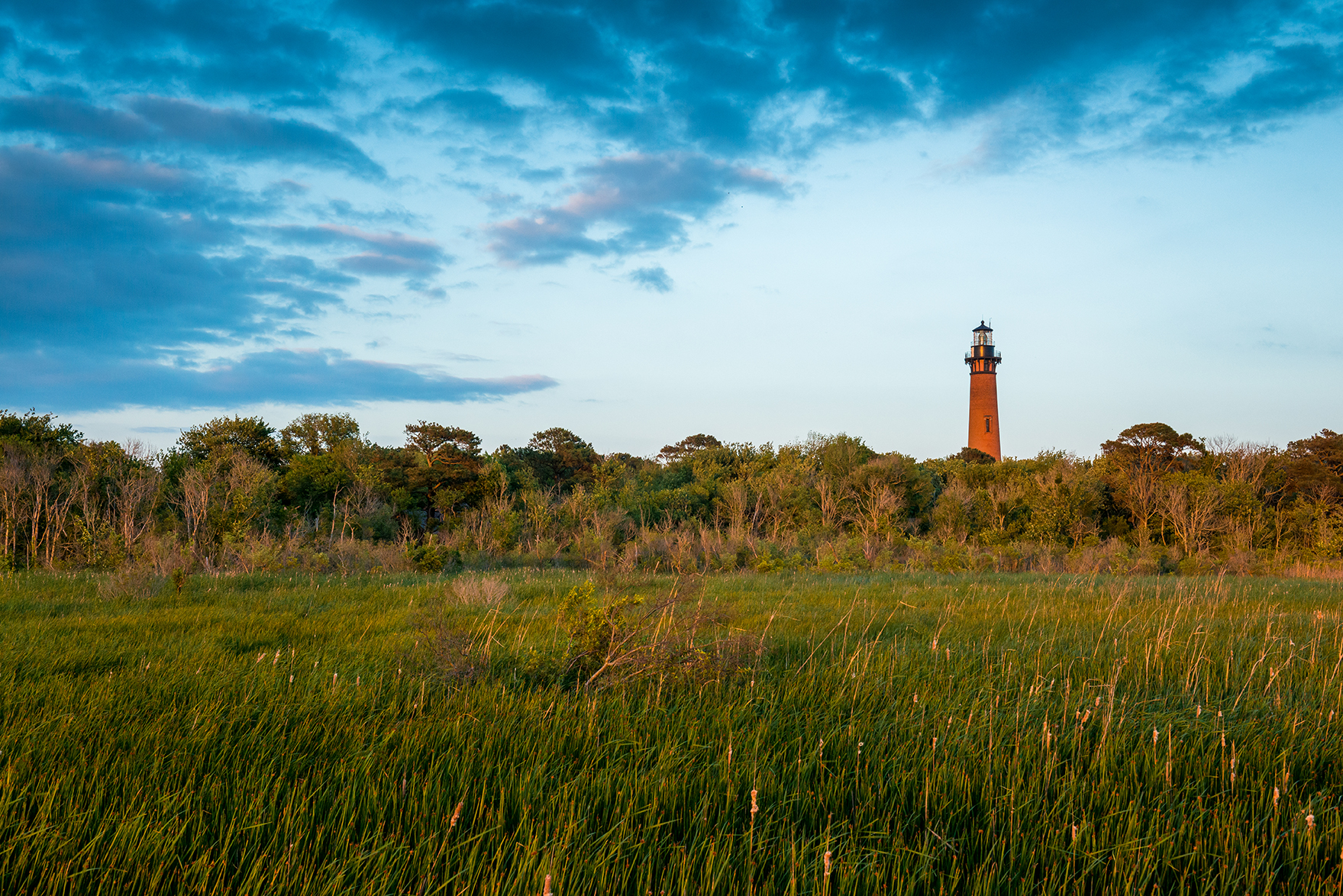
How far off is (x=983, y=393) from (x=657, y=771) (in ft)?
216

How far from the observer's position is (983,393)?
6119 cm

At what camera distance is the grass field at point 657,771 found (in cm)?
200

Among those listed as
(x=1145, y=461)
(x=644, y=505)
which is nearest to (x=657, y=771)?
(x=644, y=505)

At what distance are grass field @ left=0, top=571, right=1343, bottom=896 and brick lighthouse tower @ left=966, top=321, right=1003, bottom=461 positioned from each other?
199 ft

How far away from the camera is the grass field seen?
1995 millimetres

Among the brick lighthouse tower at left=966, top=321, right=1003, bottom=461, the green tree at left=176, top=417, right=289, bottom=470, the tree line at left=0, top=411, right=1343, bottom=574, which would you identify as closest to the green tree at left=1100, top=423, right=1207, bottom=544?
the tree line at left=0, top=411, right=1343, bottom=574

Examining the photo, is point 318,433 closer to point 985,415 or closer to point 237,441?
point 237,441

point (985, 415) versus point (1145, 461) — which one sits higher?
point (985, 415)

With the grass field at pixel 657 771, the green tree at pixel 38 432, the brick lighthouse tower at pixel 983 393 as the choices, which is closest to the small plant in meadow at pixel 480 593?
the grass field at pixel 657 771

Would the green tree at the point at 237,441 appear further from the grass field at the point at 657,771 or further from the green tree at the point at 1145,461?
the green tree at the point at 1145,461

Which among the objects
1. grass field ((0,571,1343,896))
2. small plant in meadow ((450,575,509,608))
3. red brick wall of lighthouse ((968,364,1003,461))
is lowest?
small plant in meadow ((450,575,509,608))

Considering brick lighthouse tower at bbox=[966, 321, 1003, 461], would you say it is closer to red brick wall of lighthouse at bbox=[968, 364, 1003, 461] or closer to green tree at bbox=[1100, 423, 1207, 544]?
red brick wall of lighthouse at bbox=[968, 364, 1003, 461]

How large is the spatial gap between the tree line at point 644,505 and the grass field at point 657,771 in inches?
358

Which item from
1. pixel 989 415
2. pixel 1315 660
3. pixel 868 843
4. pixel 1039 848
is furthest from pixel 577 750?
pixel 989 415
